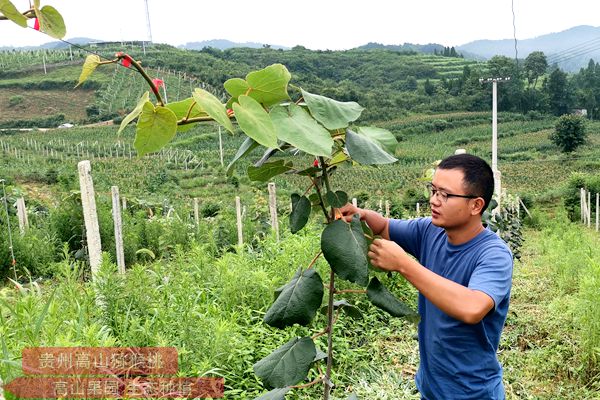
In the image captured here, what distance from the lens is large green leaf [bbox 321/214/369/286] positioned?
1.00 m

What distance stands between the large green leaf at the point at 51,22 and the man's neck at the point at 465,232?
1.25 metres

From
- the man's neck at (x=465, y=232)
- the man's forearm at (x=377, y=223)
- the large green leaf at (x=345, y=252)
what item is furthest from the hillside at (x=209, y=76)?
the large green leaf at (x=345, y=252)

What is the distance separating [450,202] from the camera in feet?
4.83

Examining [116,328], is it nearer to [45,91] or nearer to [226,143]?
[226,143]

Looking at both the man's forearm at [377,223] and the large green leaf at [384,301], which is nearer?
the large green leaf at [384,301]

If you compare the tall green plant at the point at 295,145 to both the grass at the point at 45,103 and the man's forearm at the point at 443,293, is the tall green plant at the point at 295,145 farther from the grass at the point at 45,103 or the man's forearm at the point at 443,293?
the grass at the point at 45,103

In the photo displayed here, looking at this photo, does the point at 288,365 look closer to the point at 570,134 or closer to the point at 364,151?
the point at 364,151

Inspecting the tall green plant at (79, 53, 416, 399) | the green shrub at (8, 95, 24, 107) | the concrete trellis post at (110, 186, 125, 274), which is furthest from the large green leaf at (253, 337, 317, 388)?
the green shrub at (8, 95, 24, 107)

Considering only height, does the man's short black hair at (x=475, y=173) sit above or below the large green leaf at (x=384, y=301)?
above

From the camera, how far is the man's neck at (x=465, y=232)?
1.56 metres

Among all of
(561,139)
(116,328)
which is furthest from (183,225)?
(561,139)

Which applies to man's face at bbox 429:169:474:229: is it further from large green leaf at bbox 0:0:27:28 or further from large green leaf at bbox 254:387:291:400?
large green leaf at bbox 0:0:27:28

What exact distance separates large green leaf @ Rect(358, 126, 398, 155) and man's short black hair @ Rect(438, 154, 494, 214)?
49cm

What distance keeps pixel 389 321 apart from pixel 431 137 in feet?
118
